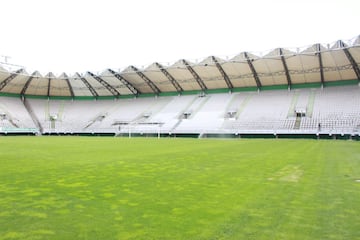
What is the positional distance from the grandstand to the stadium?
0.24m

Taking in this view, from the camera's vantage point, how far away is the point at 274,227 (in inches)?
144

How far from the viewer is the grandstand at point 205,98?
126 feet

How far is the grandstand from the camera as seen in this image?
3838 cm

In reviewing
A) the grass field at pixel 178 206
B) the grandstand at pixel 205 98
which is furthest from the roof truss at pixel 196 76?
the grass field at pixel 178 206

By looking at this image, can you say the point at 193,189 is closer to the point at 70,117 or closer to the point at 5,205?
the point at 5,205

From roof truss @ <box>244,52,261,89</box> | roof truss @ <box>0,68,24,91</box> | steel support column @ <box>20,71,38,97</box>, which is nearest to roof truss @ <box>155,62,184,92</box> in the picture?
roof truss @ <box>244,52,261,89</box>

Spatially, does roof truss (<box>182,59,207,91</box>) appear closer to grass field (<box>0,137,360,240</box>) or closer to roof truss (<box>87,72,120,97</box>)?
roof truss (<box>87,72,120,97</box>)

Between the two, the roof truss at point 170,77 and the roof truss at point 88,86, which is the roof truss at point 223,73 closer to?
the roof truss at point 170,77

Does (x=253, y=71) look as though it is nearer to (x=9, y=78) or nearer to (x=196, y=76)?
(x=196, y=76)

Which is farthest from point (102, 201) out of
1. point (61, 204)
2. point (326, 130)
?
point (326, 130)

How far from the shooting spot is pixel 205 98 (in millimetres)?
51406

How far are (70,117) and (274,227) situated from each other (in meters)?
58.6

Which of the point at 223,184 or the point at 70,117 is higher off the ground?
the point at 223,184

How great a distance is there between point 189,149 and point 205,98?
3458cm
